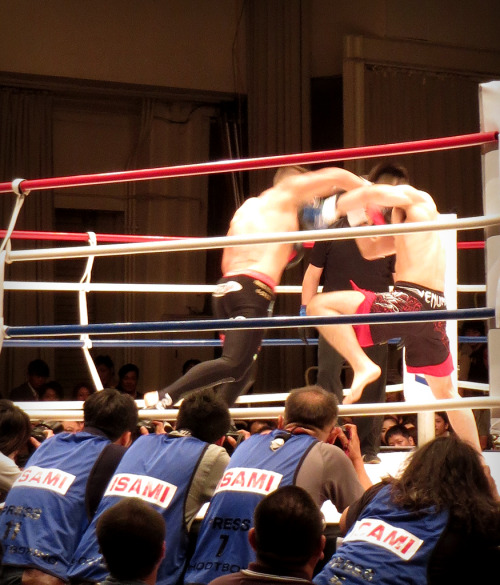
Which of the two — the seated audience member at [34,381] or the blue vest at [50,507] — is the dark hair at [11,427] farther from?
the seated audience member at [34,381]

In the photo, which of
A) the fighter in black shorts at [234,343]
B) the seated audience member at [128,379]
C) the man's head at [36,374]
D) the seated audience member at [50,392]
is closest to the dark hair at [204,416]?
the fighter in black shorts at [234,343]

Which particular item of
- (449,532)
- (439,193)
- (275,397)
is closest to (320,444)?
(449,532)

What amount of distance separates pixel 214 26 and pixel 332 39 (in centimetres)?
88

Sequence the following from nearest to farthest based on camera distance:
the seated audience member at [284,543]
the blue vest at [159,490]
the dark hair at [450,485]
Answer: the seated audience member at [284,543]
the dark hair at [450,485]
the blue vest at [159,490]

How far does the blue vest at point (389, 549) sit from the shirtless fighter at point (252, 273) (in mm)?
810

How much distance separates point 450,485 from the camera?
168 cm

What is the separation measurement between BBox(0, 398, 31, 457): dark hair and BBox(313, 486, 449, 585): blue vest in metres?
0.95

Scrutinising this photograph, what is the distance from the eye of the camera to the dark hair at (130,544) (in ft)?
5.12

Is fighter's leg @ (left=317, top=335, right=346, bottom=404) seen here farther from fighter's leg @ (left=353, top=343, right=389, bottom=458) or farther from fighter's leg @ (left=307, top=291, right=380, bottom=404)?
fighter's leg @ (left=307, top=291, right=380, bottom=404)

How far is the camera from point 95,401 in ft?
7.18

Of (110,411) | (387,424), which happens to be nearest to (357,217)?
(110,411)

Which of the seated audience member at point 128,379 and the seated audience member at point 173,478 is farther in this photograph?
the seated audience member at point 128,379

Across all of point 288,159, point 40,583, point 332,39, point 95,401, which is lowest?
point 40,583

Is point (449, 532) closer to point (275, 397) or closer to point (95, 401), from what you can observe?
point (95, 401)
